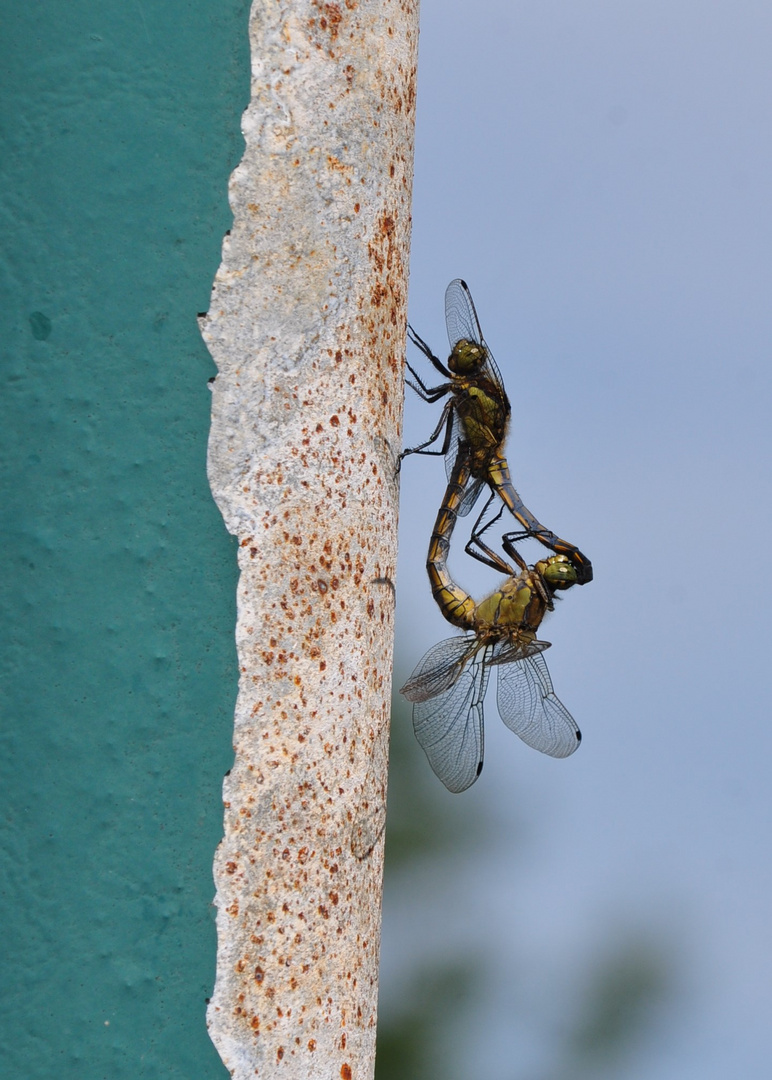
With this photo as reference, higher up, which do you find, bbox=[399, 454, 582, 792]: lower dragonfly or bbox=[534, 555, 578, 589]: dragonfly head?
bbox=[534, 555, 578, 589]: dragonfly head

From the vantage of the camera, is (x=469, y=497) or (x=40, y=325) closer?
(x=40, y=325)

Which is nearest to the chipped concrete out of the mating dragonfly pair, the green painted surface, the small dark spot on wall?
the green painted surface

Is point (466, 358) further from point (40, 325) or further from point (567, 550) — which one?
point (40, 325)

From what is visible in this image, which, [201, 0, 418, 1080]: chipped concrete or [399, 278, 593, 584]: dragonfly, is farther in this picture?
[399, 278, 593, 584]: dragonfly

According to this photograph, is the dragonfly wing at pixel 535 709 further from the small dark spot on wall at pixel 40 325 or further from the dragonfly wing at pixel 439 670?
the small dark spot on wall at pixel 40 325

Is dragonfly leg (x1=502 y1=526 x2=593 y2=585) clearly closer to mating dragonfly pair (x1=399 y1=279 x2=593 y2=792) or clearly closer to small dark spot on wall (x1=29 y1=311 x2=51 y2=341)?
mating dragonfly pair (x1=399 y1=279 x2=593 y2=792)

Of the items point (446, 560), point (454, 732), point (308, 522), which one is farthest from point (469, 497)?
point (308, 522)

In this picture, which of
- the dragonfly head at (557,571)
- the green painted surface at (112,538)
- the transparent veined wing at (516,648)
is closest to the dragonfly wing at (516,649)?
the transparent veined wing at (516,648)
